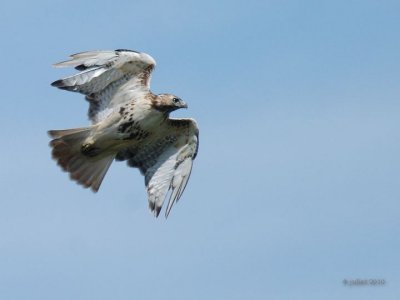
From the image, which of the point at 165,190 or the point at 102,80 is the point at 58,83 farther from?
the point at 165,190

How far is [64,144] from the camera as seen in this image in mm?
26516

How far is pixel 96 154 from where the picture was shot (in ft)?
87.3

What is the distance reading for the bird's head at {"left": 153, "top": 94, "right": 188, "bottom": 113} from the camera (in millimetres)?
25891

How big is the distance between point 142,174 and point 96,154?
0.84 meters

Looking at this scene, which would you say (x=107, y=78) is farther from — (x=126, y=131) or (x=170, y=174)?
(x=170, y=174)

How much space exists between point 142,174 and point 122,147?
66 cm

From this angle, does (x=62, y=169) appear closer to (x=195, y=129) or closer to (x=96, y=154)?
(x=96, y=154)

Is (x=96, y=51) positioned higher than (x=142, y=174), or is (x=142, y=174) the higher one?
(x=96, y=51)

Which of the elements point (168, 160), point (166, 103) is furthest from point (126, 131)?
point (168, 160)

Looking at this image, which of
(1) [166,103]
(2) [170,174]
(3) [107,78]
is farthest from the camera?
(2) [170,174]

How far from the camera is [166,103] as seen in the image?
25.9 m

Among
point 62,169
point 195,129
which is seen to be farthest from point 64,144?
point 195,129

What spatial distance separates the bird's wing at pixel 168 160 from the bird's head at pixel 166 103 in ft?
1.37

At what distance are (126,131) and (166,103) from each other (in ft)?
2.53
